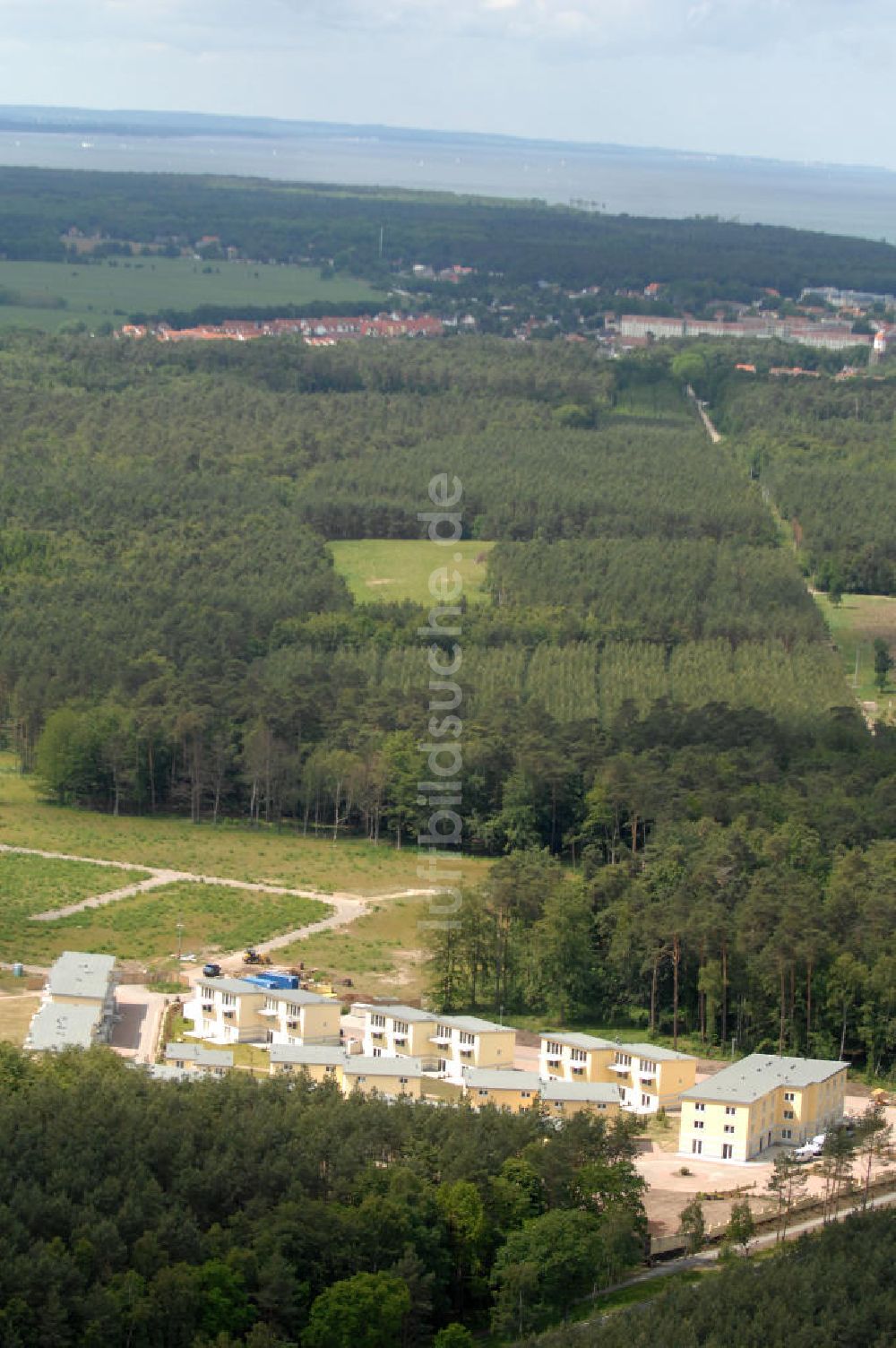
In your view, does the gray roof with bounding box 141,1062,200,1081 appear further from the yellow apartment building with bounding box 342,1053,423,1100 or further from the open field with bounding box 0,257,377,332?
the open field with bounding box 0,257,377,332

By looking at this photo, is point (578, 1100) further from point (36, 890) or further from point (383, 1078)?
point (36, 890)

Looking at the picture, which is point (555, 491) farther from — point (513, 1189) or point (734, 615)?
point (513, 1189)

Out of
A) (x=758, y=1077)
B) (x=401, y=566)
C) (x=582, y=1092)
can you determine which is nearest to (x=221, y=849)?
(x=582, y=1092)

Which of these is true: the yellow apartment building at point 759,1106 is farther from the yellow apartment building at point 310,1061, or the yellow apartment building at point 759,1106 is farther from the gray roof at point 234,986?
the gray roof at point 234,986

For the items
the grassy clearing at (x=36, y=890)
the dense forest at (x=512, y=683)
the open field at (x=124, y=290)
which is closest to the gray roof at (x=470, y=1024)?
the dense forest at (x=512, y=683)

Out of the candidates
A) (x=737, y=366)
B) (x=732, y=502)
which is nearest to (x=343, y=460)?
(x=732, y=502)

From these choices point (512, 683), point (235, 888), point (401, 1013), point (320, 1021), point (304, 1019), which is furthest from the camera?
point (512, 683)

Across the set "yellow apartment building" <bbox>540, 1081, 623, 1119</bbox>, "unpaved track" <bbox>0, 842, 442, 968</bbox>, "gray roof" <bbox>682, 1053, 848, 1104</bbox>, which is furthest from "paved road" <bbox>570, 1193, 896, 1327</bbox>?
"unpaved track" <bbox>0, 842, 442, 968</bbox>
